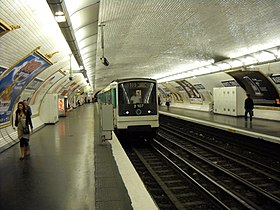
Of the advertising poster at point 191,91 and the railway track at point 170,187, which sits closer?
the railway track at point 170,187

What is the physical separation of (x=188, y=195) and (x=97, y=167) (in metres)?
2.11

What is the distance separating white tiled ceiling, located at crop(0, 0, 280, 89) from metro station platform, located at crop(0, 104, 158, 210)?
2535 mm

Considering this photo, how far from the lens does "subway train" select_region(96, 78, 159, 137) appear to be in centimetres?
1112

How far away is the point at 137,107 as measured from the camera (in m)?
11.2

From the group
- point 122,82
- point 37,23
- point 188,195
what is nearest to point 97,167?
point 188,195

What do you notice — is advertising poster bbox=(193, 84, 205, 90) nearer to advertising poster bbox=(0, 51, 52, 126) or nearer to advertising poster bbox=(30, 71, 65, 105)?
advertising poster bbox=(30, 71, 65, 105)

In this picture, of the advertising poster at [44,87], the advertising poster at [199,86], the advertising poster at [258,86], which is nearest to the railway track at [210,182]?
the advertising poster at [258,86]

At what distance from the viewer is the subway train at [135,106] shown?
11.1m

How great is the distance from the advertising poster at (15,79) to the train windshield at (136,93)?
10.1 ft

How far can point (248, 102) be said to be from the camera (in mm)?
15047

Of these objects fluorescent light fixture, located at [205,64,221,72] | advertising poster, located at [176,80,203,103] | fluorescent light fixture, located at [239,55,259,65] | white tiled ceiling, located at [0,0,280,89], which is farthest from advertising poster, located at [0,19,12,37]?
advertising poster, located at [176,80,203,103]

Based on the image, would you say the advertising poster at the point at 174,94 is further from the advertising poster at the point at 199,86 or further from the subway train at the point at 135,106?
the subway train at the point at 135,106

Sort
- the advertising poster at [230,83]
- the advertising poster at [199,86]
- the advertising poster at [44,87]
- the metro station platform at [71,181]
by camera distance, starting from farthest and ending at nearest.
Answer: the advertising poster at [199,86], the advertising poster at [230,83], the advertising poster at [44,87], the metro station platform at [71,181]

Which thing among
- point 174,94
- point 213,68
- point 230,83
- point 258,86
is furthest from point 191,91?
point 258,86
